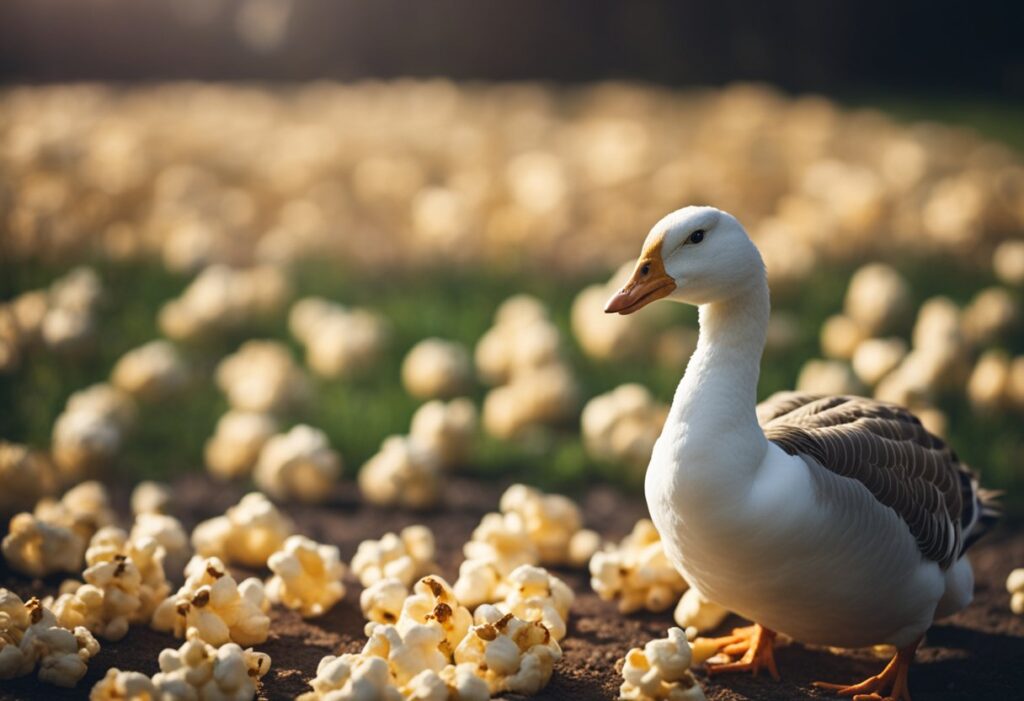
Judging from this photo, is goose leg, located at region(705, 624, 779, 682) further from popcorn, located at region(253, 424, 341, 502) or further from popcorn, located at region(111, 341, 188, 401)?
popcorn, located at region(111, 341, 188, 401)

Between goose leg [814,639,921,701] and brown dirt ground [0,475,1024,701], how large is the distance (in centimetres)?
5

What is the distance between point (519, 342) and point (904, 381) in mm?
1466

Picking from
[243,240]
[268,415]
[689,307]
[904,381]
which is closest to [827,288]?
[689,307]

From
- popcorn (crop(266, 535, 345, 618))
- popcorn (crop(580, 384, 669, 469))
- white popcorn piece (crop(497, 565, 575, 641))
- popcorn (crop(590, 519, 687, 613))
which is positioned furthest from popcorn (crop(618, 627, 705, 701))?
popcorn (crop(580, 384, 669, 469))

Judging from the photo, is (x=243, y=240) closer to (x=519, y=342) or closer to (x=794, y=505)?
(x=519, y=342)

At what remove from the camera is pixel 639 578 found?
2.99 metres

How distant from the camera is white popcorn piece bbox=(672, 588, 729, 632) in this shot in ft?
9.49

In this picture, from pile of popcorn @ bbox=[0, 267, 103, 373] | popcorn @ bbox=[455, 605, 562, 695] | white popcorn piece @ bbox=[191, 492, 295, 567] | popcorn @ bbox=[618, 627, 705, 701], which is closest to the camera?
popcorn @ bbox=[618, 627, 705, 701]

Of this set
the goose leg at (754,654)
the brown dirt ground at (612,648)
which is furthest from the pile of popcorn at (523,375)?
the goose leg at (754,654)

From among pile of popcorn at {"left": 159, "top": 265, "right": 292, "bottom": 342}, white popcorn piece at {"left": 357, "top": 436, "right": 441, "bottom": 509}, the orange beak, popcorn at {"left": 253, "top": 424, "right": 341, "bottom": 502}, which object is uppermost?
pile of popcorn at {"left": 159, "top": 265, "right": 292, "bottom": 342}

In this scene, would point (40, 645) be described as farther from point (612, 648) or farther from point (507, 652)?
point (612, 648)

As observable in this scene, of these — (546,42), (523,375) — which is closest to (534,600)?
(523,375)

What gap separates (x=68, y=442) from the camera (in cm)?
377

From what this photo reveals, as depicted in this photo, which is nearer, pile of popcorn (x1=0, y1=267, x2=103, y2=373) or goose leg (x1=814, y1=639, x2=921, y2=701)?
goose leg (x1=814, y1=639, x2=921, y2=701)
